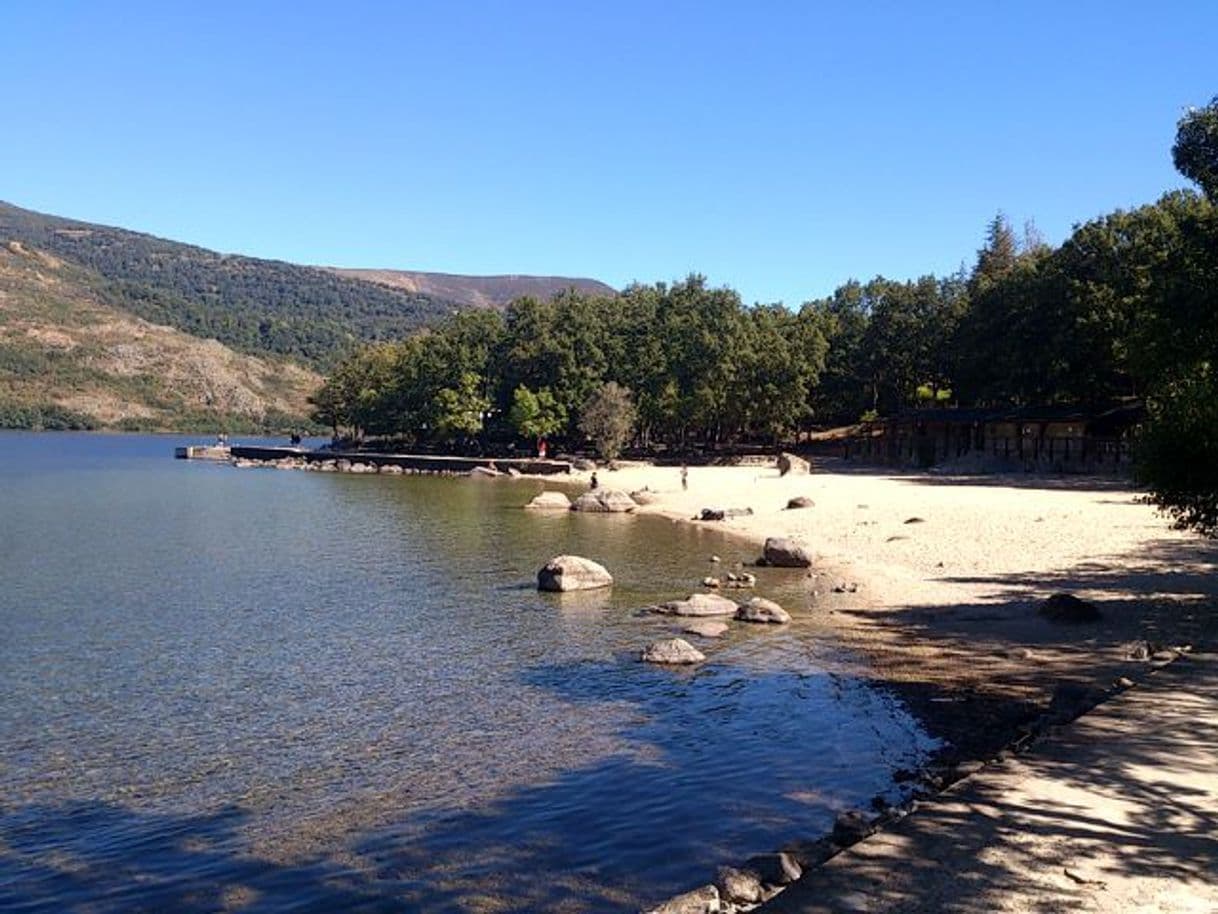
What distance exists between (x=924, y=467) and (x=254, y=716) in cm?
6810

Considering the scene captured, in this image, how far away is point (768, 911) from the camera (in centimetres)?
749

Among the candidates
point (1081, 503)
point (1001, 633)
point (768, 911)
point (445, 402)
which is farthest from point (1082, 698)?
point (445, 402)

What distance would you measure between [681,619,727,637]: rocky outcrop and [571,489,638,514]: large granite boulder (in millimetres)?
30433

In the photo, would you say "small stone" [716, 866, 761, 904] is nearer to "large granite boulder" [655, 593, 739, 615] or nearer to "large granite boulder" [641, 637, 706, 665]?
"large granite boulder" [641, 637, 706, 665]

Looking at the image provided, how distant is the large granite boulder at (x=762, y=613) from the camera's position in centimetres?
2369

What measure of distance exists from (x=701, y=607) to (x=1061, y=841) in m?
15.8

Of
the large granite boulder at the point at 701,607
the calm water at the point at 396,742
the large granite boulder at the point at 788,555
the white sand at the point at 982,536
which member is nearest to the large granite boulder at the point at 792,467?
the white sand at the point at 982,536

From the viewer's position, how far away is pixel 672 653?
19766 millimetres

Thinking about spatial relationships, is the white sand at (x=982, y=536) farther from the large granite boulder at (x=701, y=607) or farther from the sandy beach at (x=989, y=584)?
the large granite boulder at (x=701, y=607)

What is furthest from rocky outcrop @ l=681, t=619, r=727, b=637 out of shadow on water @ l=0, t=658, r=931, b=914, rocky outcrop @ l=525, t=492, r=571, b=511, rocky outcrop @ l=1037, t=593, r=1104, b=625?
rocky outcrop @ l=525, t=492, r=571, b=511

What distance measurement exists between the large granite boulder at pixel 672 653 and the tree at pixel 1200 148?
23.0m

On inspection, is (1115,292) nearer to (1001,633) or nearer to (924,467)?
(924,467)

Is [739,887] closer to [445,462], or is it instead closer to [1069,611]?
[1069,611]

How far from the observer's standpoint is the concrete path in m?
7.61
